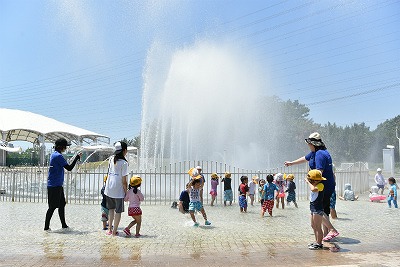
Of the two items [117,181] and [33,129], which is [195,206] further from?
[33,129]

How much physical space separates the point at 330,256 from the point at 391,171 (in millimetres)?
24601

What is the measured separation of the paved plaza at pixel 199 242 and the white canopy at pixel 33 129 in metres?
49.7

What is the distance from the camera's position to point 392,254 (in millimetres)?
6598

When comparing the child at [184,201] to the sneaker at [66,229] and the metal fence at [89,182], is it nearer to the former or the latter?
the sneaker at [66,229]

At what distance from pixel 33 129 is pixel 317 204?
56225 millimetres

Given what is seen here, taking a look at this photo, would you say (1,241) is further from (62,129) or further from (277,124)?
(277,124)

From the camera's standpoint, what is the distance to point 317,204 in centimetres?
706

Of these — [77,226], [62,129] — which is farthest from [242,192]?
[62,129]

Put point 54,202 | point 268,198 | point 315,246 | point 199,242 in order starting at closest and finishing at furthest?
point 315,246 < point 199,242 < point 54,202 < point 268,198

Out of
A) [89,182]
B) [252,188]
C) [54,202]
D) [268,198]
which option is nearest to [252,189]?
[252,188]

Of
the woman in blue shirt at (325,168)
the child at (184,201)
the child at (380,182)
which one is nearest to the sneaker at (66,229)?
the child at (184,201)

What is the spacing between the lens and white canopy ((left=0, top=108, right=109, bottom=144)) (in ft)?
188

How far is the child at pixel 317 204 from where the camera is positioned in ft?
22.9

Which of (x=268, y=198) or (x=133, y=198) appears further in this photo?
(x=268, y=198)
